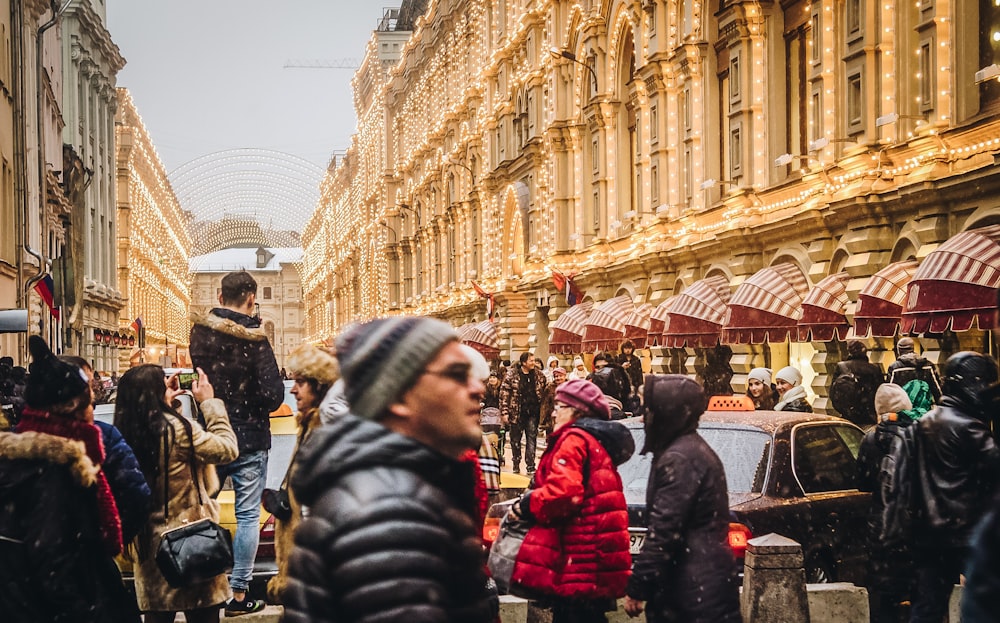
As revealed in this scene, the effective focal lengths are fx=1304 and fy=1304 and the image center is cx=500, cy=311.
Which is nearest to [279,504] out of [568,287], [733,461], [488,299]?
[733,461]

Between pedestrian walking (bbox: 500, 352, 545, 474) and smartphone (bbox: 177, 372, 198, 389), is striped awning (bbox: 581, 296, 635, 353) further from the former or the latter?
smartphone (bbox: 177, 372, 198, 389)

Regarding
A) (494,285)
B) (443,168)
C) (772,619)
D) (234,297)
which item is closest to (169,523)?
(234,297)

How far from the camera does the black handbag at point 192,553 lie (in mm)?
6711

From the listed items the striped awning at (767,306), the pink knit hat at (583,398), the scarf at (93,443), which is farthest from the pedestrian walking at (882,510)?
the striped awning at (767,306)

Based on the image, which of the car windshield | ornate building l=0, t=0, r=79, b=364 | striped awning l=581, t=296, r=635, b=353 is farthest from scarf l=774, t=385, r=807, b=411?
ornate building l=0, t=0, r=79, b=364

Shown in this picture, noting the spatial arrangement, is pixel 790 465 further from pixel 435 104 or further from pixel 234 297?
pixel 435 104

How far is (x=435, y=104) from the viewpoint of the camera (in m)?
65.8

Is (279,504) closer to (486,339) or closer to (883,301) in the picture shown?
(883,301)

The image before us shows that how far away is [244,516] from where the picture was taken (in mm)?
8180

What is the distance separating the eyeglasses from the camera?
3.29 meters

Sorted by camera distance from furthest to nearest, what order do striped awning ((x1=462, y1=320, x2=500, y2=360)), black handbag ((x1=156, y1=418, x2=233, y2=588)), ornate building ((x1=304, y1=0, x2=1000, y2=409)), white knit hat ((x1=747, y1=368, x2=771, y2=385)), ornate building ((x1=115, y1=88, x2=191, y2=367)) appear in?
1. ornate building ((x1=115, y1=88, x2=191, y2=367))
2. striped awning ((x1=462, y1=320, x2=500, y2=360))
3. ornate building ((x1=304, y1=0, x2=1000, y2=409))
4. white knit hat ((x1=747, y1=368, x2=771, y2=385))
5. black handbag ((x1=156, y1=418, x2=233, y2=588))

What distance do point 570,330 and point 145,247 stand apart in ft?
229

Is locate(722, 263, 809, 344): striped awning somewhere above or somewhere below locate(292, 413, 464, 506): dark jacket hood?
above

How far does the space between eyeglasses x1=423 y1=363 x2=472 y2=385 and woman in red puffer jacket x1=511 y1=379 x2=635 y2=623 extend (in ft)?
10.1
